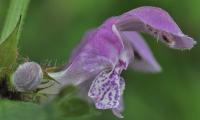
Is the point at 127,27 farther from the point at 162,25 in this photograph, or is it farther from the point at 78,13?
the point at 78,13

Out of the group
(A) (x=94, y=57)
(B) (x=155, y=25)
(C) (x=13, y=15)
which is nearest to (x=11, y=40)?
(C) (x=13, y=15)

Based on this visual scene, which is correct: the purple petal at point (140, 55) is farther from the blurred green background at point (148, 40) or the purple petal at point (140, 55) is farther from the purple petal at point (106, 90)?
the blurred green background at point (148, 40)

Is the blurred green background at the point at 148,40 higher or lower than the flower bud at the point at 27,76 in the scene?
lower

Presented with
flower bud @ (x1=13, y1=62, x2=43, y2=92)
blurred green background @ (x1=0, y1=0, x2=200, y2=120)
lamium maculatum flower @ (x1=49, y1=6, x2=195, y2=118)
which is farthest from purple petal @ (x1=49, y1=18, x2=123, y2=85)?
blurred green background @ (x1=0, y1=0, x2=200, y2=120)

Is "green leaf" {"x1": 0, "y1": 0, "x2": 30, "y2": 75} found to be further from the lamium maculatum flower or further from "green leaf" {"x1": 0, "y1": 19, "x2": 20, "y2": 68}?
the lamium maculatum flower

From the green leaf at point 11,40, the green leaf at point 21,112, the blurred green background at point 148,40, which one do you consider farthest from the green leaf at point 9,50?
the blurred green background at point 148,40

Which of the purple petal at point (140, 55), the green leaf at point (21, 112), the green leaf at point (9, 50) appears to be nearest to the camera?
the green leaf at point (21, 112)

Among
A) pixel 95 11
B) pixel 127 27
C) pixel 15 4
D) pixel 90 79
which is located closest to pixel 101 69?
pixel 90 79

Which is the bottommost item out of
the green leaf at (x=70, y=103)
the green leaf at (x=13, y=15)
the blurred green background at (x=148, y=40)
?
the blurred green background at (x=148, y=40)
